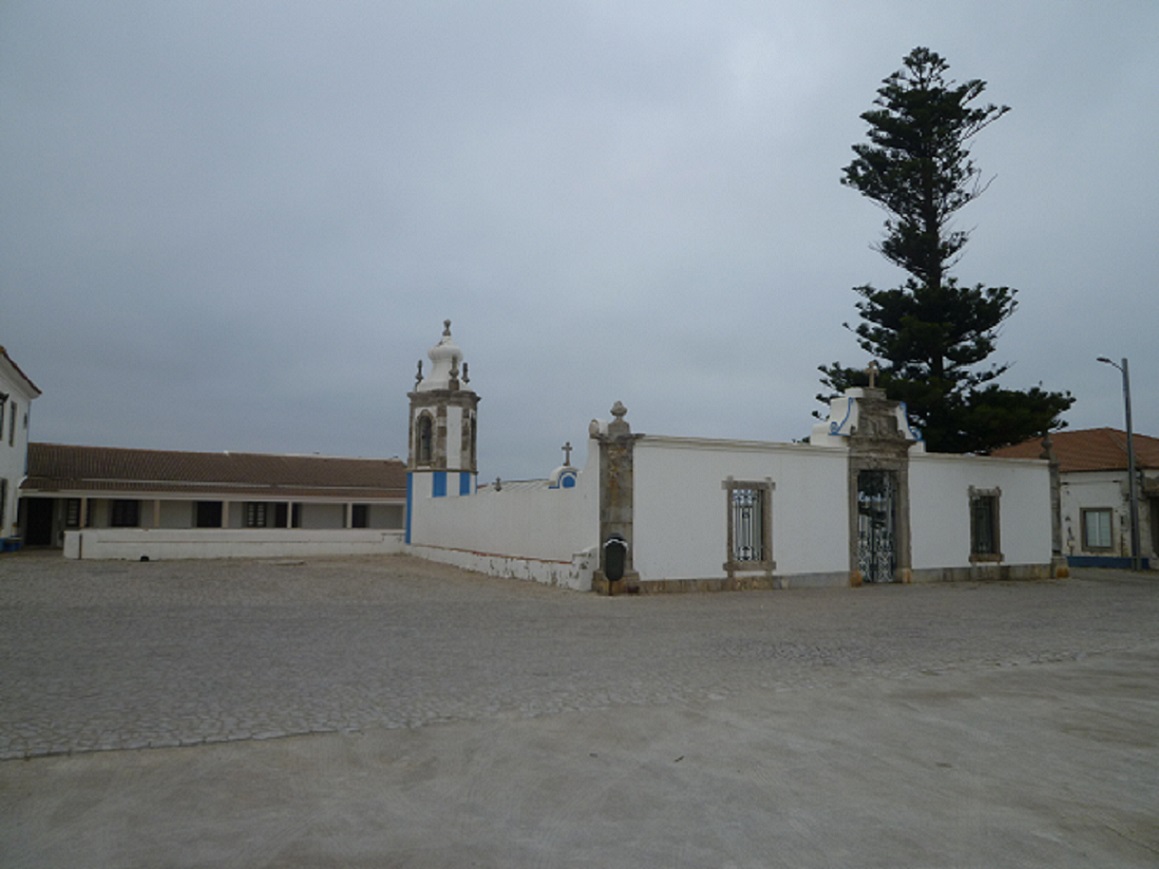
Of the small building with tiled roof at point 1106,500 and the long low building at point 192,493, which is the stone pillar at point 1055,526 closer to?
the small building with tiled roof at point 1106,500

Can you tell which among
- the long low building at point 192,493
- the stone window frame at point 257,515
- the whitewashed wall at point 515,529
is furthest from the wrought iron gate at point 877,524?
the stone window frame at point 257,515

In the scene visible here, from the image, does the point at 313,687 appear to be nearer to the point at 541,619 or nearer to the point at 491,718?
the point at 491,718

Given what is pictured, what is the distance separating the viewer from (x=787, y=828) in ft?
13.3

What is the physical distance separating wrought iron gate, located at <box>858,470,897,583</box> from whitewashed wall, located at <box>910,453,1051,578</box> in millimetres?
532

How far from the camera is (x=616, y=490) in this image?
16.4 m

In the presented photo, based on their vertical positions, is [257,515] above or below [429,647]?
above

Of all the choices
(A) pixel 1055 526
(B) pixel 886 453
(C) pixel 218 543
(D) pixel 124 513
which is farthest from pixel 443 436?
(A) pixel 1055 526

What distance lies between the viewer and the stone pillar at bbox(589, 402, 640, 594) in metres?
16.3

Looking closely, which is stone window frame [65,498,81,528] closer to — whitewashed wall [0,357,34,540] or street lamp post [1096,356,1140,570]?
whitewashed wall [0,357,34,540]

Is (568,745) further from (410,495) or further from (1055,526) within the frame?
(410,495)

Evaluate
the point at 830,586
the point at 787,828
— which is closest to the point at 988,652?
the point at 787,828

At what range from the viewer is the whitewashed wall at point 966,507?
2062 centimetres

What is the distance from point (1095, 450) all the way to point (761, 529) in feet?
68.5

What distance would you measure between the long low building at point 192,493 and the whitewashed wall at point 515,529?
807 centimetres
